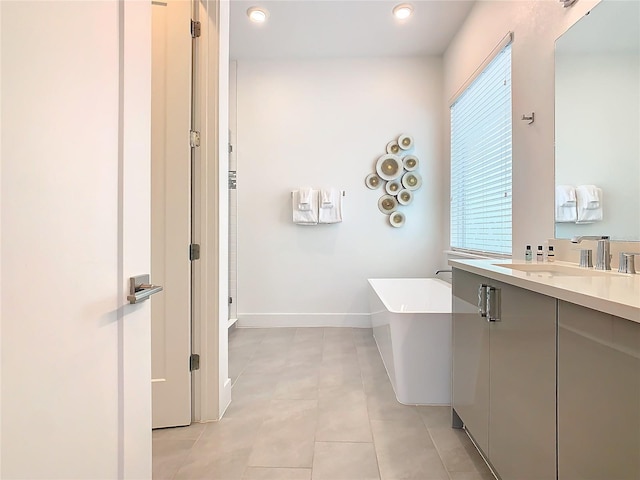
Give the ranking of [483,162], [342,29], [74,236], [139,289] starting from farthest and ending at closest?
[342,29] → [483,162] → [139,289] → [74,236]

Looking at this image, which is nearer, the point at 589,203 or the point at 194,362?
the point at 589,203

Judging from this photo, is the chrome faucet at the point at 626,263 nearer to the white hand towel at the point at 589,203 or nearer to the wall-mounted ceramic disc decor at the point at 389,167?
the white hand towel at the point at 589,203

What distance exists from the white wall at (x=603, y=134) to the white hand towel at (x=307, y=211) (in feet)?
7.90

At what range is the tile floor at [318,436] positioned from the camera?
5.13ft

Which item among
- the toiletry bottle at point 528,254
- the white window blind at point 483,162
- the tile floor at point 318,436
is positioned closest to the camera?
the tile floor at point 318,436

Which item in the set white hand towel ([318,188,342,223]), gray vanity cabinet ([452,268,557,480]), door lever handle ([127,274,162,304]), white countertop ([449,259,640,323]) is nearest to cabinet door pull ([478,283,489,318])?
gray vanity cabinet ([452,268,557,480])

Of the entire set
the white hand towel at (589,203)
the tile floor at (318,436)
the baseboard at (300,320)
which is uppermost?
the white hand towel at (589,203)

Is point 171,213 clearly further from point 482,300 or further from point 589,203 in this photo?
point 589,203

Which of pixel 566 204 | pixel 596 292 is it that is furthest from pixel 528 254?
pixel 596 292

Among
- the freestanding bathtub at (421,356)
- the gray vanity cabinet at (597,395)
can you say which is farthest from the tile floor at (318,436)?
the gray vanity cabinet at (597,395)

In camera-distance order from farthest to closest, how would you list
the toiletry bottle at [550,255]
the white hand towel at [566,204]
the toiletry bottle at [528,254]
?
the toiletry bottle at [528,254] < the toiletry bottle at [550,255] < the white hand towel at [566,204]

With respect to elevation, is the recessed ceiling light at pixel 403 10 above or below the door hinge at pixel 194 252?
above

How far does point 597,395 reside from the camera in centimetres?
82

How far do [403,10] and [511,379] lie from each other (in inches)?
123
